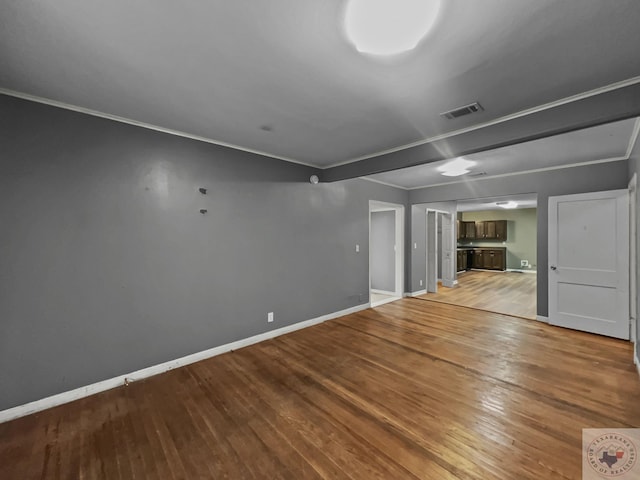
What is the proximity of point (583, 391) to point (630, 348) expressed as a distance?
5.88ft

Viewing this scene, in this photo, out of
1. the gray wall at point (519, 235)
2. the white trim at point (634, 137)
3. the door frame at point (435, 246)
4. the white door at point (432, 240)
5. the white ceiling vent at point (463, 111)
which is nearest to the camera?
the white ceiling vent at point (463, 111)

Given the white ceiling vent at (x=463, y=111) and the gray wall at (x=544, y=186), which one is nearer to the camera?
the white ceiling vent at (x=463, y=111)

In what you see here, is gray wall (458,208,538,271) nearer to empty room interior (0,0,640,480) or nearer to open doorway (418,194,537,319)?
open doorway (418,194,537,319)

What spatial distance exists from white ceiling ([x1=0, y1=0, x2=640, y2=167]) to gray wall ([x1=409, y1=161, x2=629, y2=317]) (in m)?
2.87

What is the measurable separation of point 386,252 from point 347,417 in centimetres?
472

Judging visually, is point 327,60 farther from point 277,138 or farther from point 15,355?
point 15,355

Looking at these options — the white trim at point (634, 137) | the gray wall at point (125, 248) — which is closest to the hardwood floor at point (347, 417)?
the gray wall at point (125, 248)

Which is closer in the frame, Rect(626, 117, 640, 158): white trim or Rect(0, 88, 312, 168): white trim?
Rect(0, 88, 312, 168): white trim

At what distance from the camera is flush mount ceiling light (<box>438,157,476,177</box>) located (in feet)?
13.0

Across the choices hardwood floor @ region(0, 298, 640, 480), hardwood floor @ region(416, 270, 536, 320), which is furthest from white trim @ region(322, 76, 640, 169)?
hardwood floor @ region(416, 270, 536, 320)

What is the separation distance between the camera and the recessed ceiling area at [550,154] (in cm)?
294

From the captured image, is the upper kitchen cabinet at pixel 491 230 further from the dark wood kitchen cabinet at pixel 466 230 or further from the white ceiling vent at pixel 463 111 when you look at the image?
the white ceiling vent at pixel 463 111

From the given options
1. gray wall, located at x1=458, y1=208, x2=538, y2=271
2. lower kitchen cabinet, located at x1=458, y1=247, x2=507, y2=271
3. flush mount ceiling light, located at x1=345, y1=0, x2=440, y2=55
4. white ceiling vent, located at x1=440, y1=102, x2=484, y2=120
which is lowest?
lower kitchen cabinet, located at x1=458, y1=247, x2=507, y2=271

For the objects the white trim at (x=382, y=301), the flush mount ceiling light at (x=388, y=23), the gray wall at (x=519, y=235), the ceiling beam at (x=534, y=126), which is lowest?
the white trim at (x=382, y=301)
